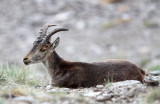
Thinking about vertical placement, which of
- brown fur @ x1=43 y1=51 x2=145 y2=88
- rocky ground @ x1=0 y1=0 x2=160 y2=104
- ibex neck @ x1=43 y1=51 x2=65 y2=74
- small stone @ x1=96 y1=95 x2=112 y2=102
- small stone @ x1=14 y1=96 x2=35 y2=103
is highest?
rocky ground @ x1=0 y1=0 x2=160 y2=104

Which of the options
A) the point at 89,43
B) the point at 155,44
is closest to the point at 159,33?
the point at 155,44

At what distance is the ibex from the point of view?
11.5 meters

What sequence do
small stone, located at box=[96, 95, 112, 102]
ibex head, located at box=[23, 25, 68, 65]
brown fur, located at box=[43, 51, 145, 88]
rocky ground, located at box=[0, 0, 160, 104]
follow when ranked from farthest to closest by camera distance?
rocky ground, located at box=[0, 0, 160, 104]
ibex head, located at box=[23, 25, 68, 65]
brown fur, located at box=[43, 51, 145, 88]
small stone, located at box=[96, 95, 112, 102]

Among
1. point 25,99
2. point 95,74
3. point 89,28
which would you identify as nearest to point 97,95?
point 25,99

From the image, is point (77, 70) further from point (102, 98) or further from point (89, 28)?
point (89, 28)

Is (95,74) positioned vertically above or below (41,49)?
below

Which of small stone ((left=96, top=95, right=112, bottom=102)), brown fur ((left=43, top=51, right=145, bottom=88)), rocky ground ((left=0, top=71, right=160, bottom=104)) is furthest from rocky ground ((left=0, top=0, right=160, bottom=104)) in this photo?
small stone ((left=96, top=95, right=112, bottom=102))

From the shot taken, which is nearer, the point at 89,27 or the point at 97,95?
the point at 97,95

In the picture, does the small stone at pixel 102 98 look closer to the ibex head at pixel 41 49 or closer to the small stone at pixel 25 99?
the small stone at pixel 25 99

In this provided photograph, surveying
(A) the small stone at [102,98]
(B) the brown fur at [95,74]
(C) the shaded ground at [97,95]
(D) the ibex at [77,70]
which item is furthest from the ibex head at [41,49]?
(A) the small stone at [102,98]

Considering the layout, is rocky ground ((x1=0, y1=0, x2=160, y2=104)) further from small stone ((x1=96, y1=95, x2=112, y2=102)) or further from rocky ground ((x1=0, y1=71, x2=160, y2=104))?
small stone ((x1=96, y1=95, x2=112, y2=102))

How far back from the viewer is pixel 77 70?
11695 mm

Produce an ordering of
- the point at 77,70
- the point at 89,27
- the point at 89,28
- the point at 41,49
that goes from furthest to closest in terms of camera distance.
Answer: the point at 89,27
the point at 89,28
the point at 41,49
the point at 77,70

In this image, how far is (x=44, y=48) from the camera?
39.4 ft
